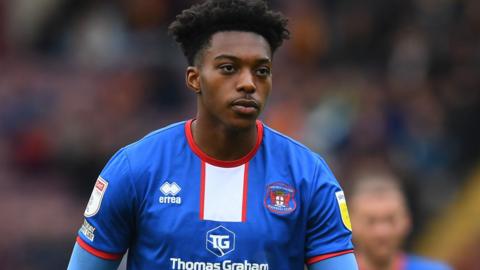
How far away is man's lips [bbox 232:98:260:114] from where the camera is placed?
16.4 ft

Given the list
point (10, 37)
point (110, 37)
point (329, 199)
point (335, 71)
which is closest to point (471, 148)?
point (335, 71)

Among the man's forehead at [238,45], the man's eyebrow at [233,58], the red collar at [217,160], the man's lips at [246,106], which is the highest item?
the man's forehead at [238,45]

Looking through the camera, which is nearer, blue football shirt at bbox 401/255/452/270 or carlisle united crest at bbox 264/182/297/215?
carlisle united crest at bbox 264/182/297/215

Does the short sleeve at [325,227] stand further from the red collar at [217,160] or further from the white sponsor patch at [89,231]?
the white sponsor patch at [89,231]

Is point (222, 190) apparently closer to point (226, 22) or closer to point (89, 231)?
point (89, 231)

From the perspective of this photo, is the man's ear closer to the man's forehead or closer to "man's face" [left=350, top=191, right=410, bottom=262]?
the man's forehead

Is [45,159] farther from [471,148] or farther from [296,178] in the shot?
[296,178]

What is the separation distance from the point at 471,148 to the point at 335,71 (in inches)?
81.6

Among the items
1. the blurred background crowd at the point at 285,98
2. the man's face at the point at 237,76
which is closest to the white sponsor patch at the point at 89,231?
the man's face at the point at 237,76

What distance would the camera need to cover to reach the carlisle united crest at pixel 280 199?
5.12 metres

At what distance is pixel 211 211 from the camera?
16.8 ft

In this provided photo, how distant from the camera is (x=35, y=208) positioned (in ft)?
41.0

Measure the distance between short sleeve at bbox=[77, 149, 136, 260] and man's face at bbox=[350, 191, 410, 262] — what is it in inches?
99.9

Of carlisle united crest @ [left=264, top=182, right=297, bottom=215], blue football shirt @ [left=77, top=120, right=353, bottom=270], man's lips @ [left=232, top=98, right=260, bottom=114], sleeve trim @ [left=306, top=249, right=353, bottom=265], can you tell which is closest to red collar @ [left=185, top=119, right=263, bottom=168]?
blue football shirt @ [left=77, top=120, right=353, bottom=270]
